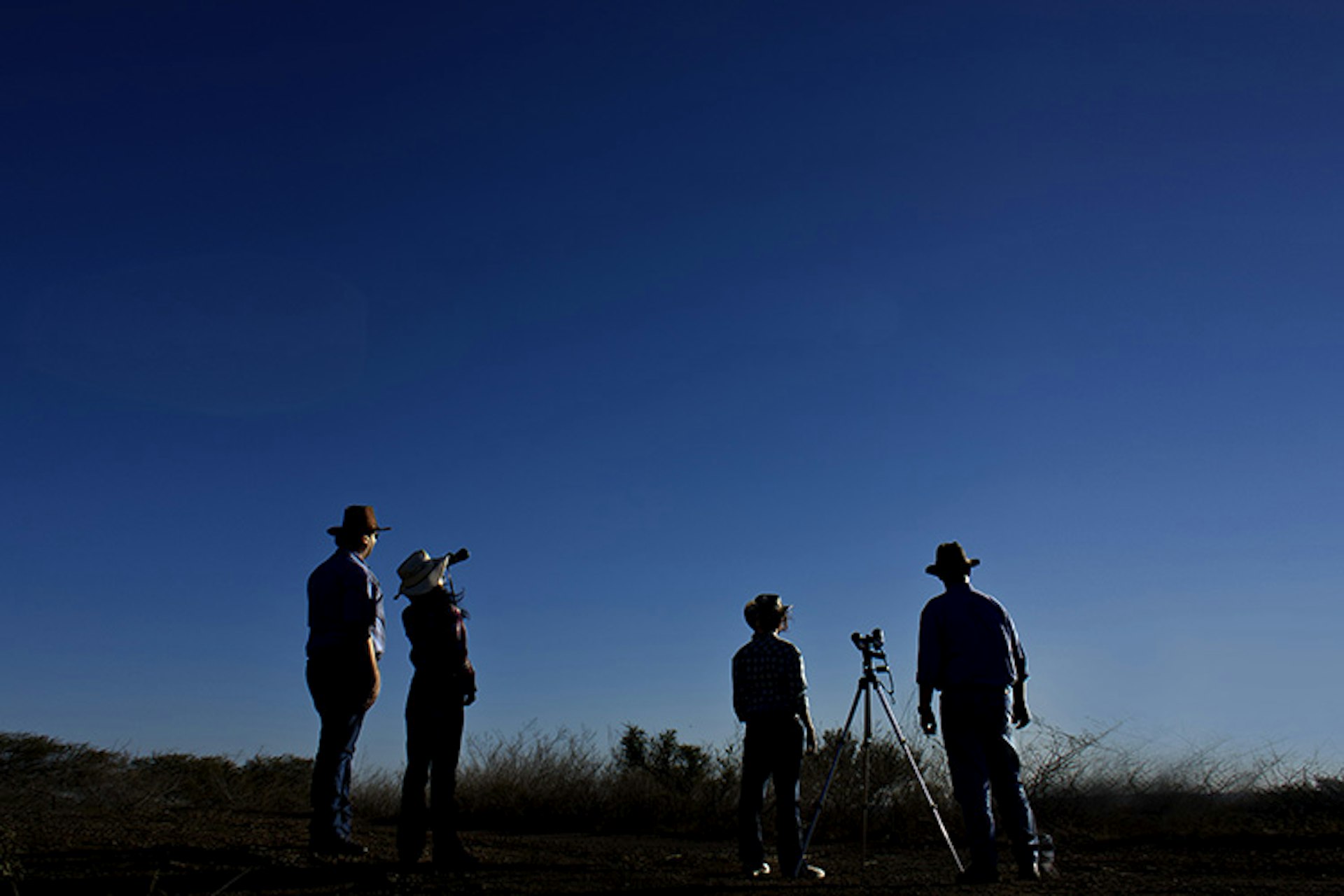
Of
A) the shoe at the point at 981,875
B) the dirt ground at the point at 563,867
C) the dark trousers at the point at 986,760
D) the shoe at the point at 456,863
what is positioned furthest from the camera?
the dark trousers at the point at 986,760

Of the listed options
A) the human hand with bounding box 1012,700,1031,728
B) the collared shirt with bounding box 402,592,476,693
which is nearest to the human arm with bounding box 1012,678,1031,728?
the human hand with bounding box 1012,700,1031,728

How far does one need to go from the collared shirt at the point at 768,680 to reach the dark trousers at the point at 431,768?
192cm

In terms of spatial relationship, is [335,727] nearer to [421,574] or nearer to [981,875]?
[421,574]

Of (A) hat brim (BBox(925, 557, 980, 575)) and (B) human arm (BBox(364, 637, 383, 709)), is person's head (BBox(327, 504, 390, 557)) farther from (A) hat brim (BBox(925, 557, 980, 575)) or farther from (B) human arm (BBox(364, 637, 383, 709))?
(A) hat brim (BBox(925, 557, 980, 575))

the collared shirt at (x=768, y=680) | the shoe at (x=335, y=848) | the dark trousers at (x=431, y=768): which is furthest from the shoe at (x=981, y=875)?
the shoe at (x=335, y=848)

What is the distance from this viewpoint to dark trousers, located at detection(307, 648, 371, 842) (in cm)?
653

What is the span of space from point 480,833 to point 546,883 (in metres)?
5.09

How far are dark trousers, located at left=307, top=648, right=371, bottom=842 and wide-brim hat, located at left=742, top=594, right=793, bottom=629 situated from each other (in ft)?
8.67

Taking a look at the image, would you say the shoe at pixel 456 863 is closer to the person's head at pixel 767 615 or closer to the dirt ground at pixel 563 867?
the dirt ground at pixel 563 867

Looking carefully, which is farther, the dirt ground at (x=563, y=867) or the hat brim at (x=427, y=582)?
the hat brim at (x=427, y=582)

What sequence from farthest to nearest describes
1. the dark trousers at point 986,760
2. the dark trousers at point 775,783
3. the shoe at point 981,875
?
1. the dark trousers at point 775,783
2. the dark trousers at point 986,760
3. the shoe at point 981,875

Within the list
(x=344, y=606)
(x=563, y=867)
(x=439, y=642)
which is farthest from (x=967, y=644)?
(x=344, y=606)

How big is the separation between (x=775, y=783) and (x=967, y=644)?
1.57 m

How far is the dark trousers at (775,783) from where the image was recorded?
6.74 m
